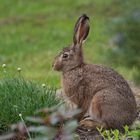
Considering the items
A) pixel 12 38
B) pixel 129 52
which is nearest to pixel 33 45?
pixel 12 38

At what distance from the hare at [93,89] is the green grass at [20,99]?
34 cm

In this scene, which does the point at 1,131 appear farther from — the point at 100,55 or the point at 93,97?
the point at 100,55

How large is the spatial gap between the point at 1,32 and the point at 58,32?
1781 mm

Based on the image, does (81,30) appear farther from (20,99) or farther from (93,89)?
(20,99)

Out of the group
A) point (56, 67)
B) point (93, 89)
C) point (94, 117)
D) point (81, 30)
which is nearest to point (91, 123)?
point (94, 117)

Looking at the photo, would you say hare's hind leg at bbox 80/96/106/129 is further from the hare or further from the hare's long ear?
the hare's long ear

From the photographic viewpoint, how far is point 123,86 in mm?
6551

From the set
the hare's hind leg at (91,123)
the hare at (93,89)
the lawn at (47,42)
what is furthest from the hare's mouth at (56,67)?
the hare's hind leg at (91,123)

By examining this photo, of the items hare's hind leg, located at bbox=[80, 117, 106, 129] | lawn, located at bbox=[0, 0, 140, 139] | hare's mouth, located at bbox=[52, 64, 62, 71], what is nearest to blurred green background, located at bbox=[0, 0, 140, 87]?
lawn, located at bbox=[0, 0, 140, 139]

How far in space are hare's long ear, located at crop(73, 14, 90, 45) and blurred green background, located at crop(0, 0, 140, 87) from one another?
1122mm

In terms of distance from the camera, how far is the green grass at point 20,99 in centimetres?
619

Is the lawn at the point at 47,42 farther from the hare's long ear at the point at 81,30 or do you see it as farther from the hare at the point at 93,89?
the hare's long ear at the point at 81,30

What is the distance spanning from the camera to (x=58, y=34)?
19.7 m

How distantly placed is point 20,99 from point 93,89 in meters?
0.79
